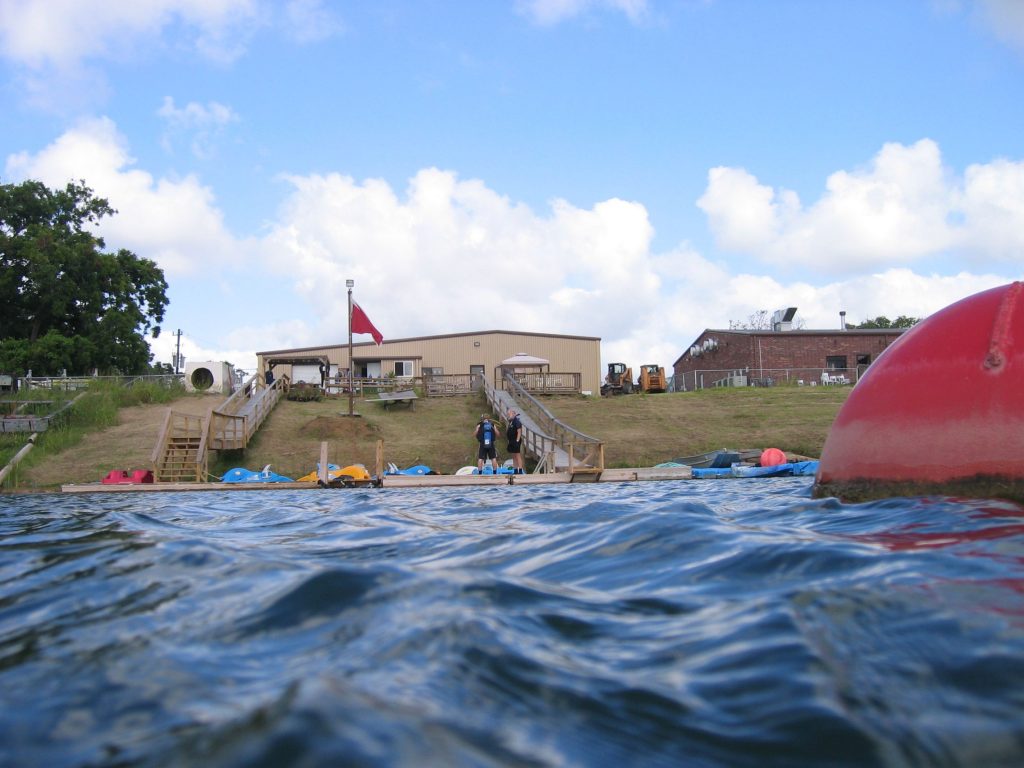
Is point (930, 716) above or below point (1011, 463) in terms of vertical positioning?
below

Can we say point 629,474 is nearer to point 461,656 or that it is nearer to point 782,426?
point 782,426

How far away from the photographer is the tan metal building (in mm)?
44781

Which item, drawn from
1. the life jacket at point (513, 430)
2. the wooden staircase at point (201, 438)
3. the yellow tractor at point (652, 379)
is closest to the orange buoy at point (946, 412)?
the life jacket at point (513, 430)

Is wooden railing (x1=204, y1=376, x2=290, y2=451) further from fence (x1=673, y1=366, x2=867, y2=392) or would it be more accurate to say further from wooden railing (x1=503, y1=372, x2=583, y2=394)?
fence (x1=673, y1=366, x2=867, y2=392)

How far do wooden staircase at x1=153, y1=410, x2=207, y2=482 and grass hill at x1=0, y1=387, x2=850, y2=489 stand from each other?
1.03 metres

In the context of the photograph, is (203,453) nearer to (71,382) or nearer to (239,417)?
(239,417)

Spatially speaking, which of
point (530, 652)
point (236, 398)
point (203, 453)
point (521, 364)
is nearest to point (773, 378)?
point (521, 364)

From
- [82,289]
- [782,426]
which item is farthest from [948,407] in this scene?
[82,289]

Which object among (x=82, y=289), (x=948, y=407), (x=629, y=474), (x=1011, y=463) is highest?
(x=82, y=289)

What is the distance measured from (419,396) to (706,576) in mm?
30673

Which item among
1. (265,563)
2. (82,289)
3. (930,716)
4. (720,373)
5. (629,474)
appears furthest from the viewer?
(720,373)

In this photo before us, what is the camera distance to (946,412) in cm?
532

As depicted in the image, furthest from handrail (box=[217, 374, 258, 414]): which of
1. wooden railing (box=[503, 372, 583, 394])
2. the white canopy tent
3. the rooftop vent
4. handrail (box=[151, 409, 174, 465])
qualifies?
the rooftop vent

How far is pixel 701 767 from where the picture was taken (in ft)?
5.11
